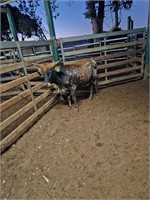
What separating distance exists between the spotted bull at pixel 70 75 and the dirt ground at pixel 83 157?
542 millimetres

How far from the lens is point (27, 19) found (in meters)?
10.2

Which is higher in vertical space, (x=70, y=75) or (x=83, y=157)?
(x=70, y=75)

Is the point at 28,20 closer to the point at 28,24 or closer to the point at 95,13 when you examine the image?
the point at 28,24

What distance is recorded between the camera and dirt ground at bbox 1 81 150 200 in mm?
1811

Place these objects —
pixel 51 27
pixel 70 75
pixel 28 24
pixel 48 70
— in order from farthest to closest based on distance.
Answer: pixel 28 24 < pixel 51 27 < pixel 70 75 < pixel 48 70

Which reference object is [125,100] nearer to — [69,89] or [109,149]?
[69,89]

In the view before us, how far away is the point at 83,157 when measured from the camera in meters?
2.25

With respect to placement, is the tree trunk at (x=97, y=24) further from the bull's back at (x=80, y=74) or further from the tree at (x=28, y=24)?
the bull's back at (x=80, y=74)

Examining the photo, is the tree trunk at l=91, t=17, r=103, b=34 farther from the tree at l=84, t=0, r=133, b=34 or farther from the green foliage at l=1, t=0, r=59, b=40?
the green foliage at l=1, t=0, r=59, b=40

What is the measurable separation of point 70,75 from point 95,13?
576cm

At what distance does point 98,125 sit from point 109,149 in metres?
0.69

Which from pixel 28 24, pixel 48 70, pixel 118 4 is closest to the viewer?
pixel 48 70

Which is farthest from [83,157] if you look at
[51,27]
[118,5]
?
[118,5]

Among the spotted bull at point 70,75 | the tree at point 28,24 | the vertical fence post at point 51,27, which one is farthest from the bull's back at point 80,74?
the tree at point 28,24
